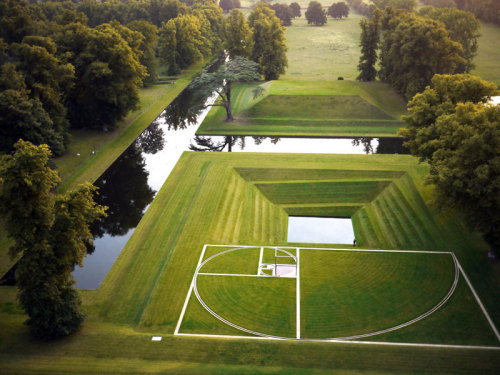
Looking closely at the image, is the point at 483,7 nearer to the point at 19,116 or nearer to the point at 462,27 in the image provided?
the point at 462,27

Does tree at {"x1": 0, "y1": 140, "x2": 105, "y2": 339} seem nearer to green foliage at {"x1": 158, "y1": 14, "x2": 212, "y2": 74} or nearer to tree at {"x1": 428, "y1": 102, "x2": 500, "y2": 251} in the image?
tree at {"x1": 428, "y1": 102, "x2": 500, "y2": 251}

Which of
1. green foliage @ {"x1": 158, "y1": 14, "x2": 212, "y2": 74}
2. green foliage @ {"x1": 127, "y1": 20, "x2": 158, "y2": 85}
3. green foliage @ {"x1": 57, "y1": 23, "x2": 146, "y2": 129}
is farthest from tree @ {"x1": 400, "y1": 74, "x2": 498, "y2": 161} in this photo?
green foliage @ {"x1": 158, "y1": 14, "x2": 212, "y2": 74}

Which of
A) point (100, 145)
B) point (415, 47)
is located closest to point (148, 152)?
point (100, 145)

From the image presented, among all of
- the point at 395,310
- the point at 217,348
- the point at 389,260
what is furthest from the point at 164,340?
the point at 389,260

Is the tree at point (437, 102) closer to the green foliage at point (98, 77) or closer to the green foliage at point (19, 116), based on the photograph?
the green foliage at point (98, 77)

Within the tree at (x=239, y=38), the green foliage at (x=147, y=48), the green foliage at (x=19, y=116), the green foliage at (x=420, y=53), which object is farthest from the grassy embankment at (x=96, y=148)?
the green foliage at (x=420, y=53)

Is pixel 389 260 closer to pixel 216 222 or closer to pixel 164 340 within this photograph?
pixel 216 222
